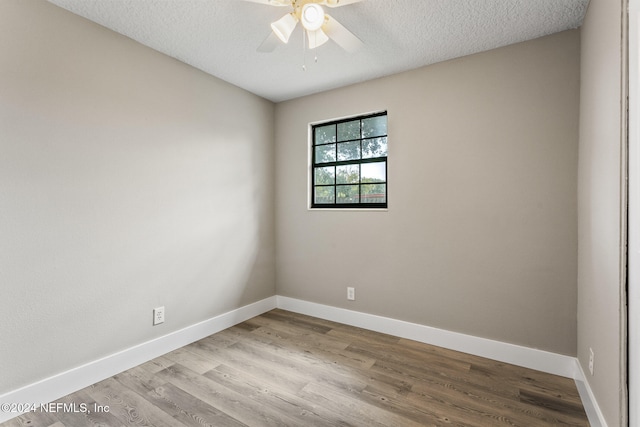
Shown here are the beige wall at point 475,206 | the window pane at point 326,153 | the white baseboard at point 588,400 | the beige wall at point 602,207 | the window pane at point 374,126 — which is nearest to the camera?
the beige wall at point 602,207

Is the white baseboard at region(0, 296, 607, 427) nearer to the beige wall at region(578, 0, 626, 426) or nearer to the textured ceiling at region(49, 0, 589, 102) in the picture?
the beige wall at region(578, 0, 626, 426)

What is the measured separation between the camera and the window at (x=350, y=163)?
9.77 ft

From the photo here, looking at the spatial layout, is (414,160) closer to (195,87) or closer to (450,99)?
(450,99)

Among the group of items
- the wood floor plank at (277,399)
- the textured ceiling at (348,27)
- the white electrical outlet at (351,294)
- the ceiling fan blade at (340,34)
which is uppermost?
the textured ceiling at (348,27)

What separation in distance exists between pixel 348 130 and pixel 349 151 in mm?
226

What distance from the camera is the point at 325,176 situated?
3.36 meters

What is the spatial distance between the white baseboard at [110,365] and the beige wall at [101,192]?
47 mm

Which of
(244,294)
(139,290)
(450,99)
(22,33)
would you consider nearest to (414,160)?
(450,99)

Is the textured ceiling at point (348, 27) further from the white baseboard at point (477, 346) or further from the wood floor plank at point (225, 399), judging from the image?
the wood floor plank at point (225, 399)

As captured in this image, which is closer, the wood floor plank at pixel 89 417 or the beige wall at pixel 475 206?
the wood floor plank at pixel 89 417

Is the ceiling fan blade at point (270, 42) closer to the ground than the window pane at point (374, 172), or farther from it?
farther from it

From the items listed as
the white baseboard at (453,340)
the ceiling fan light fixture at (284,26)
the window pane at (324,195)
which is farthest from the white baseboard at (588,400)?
the ceiling fan light fixture at (284,26)

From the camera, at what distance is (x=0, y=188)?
1.65m

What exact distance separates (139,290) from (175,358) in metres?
0.61
